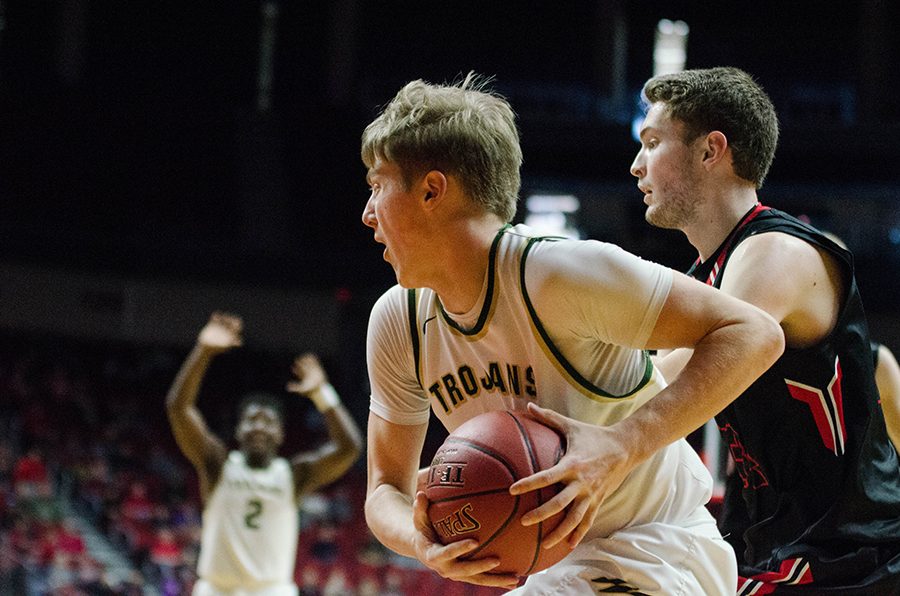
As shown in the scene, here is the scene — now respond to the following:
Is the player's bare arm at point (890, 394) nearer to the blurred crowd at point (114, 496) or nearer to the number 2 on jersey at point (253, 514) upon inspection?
the number 2 on jersey at point (253, 514)

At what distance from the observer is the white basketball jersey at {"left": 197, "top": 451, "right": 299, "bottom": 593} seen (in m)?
6.77

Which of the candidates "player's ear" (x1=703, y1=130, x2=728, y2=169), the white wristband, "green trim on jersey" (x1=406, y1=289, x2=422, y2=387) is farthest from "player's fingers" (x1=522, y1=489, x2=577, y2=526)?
the white wristband

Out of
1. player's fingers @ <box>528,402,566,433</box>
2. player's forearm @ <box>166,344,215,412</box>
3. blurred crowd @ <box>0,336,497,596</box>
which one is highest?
player's fingers @ <box>528,402,566,433</box>

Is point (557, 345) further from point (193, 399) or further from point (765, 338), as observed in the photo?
point (193, 399)

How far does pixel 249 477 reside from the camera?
23.2 ft

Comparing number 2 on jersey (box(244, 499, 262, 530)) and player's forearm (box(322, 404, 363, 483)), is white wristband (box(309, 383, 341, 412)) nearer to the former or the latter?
player's forearm (box(322, 404, 363, 483))

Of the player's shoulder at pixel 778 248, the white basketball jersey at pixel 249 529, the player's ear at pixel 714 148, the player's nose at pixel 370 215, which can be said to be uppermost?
the player's ear at pixel 714 148

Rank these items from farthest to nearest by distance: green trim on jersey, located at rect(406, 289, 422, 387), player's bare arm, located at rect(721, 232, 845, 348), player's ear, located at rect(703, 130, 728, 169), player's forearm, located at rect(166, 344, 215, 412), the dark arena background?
1. the dark arena background
2. player's forearm, located at rect(166, 344, 215, 412)
3. player's ear, located at rect(703, 130, 728, 169)
4. player's bare arm, located at rect(721, 232, 845, 348)
5. green trim on jersey, located at rect(406, 289, 422, 387)

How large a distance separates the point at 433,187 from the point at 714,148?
106 cm

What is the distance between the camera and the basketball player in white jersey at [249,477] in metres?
6.78

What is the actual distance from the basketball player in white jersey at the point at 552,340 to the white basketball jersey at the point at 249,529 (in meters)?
4.48

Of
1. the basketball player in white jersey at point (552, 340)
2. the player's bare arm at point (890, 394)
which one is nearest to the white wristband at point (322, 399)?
the player's bare arm at point (890, 394)

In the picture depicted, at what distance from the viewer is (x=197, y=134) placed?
18.2 m

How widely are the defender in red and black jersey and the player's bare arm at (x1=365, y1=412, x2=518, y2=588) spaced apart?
2.72 feet
